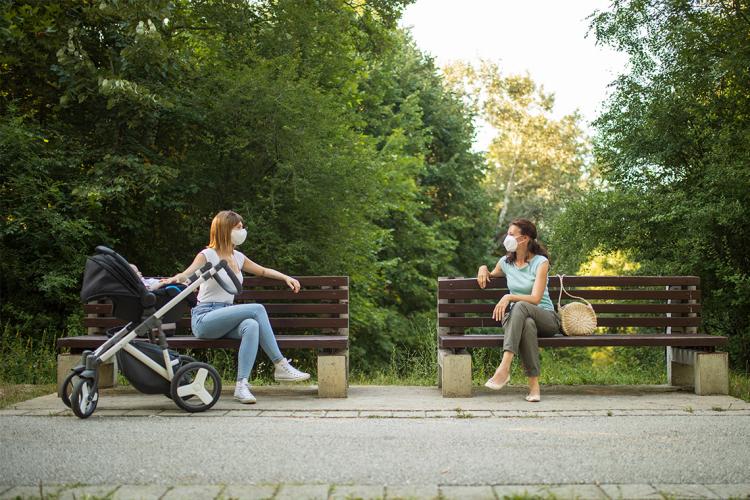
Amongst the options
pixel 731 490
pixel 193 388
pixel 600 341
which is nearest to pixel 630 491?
pixel 731 490

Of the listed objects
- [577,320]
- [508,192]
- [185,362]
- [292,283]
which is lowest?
[185,362]

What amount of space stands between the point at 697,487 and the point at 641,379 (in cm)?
559

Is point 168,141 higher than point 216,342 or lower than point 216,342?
higher

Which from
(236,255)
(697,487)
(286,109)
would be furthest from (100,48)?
(697,487)

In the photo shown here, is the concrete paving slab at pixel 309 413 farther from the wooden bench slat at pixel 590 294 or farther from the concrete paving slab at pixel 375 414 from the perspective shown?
the wooden bench slat at pixel 590 294

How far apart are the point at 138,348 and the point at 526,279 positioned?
3.57m

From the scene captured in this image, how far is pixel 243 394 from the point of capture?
291 inches

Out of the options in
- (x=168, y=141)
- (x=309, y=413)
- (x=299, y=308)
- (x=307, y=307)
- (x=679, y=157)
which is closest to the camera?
(x=309, y=413)

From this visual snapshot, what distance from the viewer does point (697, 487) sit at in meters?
4.29

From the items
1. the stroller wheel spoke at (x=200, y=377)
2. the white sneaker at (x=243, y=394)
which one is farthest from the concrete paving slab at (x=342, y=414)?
the stroller wheel spoke at (x=200, y=377)

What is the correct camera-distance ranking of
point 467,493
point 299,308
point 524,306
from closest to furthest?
point 467,493 → point 524,306 → point 299,308

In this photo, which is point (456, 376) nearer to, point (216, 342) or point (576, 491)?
point (216, 342)

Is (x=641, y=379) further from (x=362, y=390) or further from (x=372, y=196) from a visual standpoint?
(x=372, y=196)

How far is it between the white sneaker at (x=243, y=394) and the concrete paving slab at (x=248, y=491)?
3.02 meters
